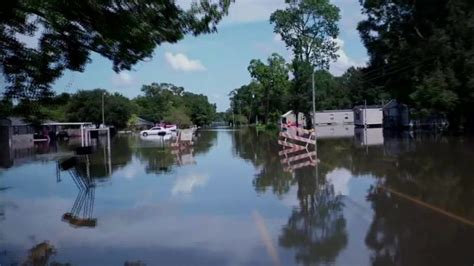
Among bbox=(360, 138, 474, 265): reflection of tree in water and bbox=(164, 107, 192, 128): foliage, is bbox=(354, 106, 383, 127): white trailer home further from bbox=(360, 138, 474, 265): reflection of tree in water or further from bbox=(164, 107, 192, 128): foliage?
bbox=(360, 138, 474, 265): reflection of tree in water

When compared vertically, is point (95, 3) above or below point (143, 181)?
above

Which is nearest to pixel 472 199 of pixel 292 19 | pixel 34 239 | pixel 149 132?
pixel 34 239

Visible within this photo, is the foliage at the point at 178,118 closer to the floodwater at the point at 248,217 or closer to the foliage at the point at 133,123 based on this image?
the foliage at the point at 133,123

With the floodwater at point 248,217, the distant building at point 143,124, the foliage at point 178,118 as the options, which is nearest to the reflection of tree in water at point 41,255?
the floodwater at point 248,217

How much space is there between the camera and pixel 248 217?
10.8 meters

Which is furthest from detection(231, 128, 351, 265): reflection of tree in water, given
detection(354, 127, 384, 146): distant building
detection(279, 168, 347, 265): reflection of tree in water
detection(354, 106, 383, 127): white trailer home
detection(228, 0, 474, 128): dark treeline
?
detection(354, 106, 383, 127): white trailer home

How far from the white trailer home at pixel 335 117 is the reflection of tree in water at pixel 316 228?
89910 mm

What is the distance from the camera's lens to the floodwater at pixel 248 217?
25.4 ft

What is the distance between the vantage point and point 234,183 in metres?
16.8

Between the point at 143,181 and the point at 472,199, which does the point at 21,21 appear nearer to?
the point at 472,199

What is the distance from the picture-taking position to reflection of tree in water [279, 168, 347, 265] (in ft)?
25.0

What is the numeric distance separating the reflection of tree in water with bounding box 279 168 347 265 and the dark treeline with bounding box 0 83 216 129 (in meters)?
3.63

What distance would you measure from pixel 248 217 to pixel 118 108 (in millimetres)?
90144

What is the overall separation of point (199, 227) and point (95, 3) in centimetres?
555
